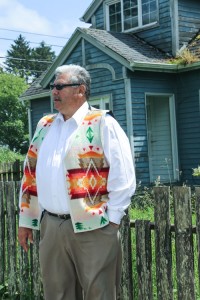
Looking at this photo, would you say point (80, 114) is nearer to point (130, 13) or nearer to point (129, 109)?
point (129, 109)

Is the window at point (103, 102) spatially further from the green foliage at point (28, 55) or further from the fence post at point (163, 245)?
the green foliage at point (28, 55)

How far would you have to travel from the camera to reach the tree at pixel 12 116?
41375 mm

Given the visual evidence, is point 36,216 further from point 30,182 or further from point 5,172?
point 5,172

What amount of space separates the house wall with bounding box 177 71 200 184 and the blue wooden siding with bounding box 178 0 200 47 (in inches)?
52.1

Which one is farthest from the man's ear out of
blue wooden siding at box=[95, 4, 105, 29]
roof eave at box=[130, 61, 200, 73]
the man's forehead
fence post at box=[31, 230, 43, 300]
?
blue wooden siding at box=[95, 4, 105, 29]

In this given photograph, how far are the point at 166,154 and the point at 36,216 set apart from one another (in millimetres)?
10354

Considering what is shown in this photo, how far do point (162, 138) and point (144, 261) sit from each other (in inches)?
407

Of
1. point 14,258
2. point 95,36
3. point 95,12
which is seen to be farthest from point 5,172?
point 95,12

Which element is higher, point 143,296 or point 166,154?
point 166,154

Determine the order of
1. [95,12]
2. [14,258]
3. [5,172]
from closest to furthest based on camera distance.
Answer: [14,258] < [5,172] < [95,12]

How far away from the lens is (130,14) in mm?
14703

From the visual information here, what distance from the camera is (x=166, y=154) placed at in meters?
13.7

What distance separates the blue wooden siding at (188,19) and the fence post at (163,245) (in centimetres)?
1065

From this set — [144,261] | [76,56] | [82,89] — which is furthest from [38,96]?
[82,89]
